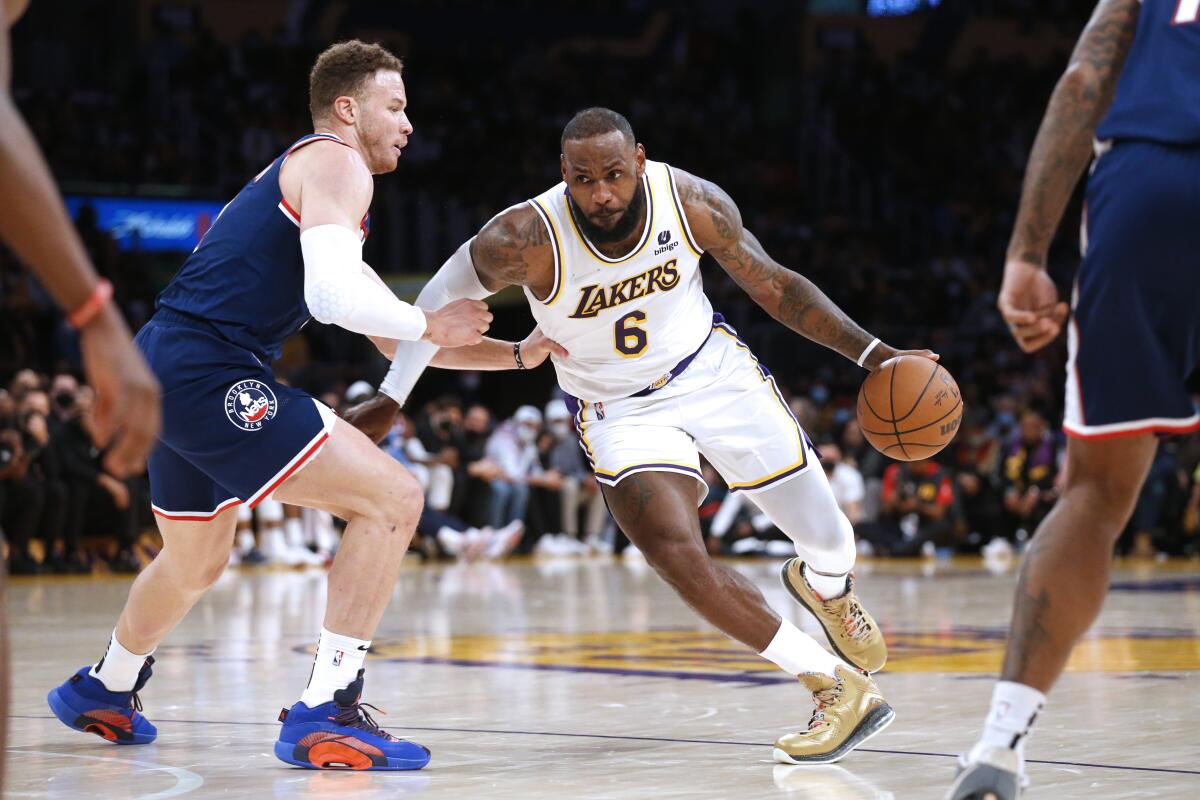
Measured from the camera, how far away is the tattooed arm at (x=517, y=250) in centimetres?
553

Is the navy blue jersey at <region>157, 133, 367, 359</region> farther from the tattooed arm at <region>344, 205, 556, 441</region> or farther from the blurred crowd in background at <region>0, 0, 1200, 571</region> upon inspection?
the blurred crowd in background at <region>0, 0, 1200, 571</region>

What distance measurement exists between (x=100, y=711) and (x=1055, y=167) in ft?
11.6

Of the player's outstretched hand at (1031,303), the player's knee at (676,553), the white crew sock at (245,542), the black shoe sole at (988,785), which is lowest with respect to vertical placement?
the white crew sock at (245,542)

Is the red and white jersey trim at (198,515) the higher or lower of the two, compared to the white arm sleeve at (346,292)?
lower

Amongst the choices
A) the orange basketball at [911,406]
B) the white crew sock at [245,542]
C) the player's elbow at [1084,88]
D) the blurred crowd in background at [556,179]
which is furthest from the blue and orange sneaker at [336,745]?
the white crew sock at [245,542]

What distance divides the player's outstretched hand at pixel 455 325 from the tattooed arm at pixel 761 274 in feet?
3.25

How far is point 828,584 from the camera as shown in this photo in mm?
5715

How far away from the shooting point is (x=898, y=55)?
1145 inches

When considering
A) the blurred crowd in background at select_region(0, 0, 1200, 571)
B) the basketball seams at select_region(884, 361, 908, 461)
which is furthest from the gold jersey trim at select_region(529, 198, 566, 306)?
the blurred crowd in background at select_region(0, 0, 1200, 571)

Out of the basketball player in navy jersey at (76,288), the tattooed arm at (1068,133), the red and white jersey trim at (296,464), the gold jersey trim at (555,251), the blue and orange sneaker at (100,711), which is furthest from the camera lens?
the gold jersey trim at (555,251)

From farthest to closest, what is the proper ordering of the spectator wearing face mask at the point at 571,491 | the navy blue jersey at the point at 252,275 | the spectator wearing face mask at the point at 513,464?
the spectator wearing face mask at the point at 571,491
the spectator wearing face mask at the point at 513,464
the navy blue jersey at the point at 252,275

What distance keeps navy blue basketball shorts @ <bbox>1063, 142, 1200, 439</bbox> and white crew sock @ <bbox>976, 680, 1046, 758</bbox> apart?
56 centimetres

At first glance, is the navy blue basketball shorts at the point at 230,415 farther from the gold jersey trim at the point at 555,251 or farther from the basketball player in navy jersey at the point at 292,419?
the gold jersey trim at the point at 555,251

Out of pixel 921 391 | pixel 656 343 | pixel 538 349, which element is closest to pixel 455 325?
pixel 538 349
